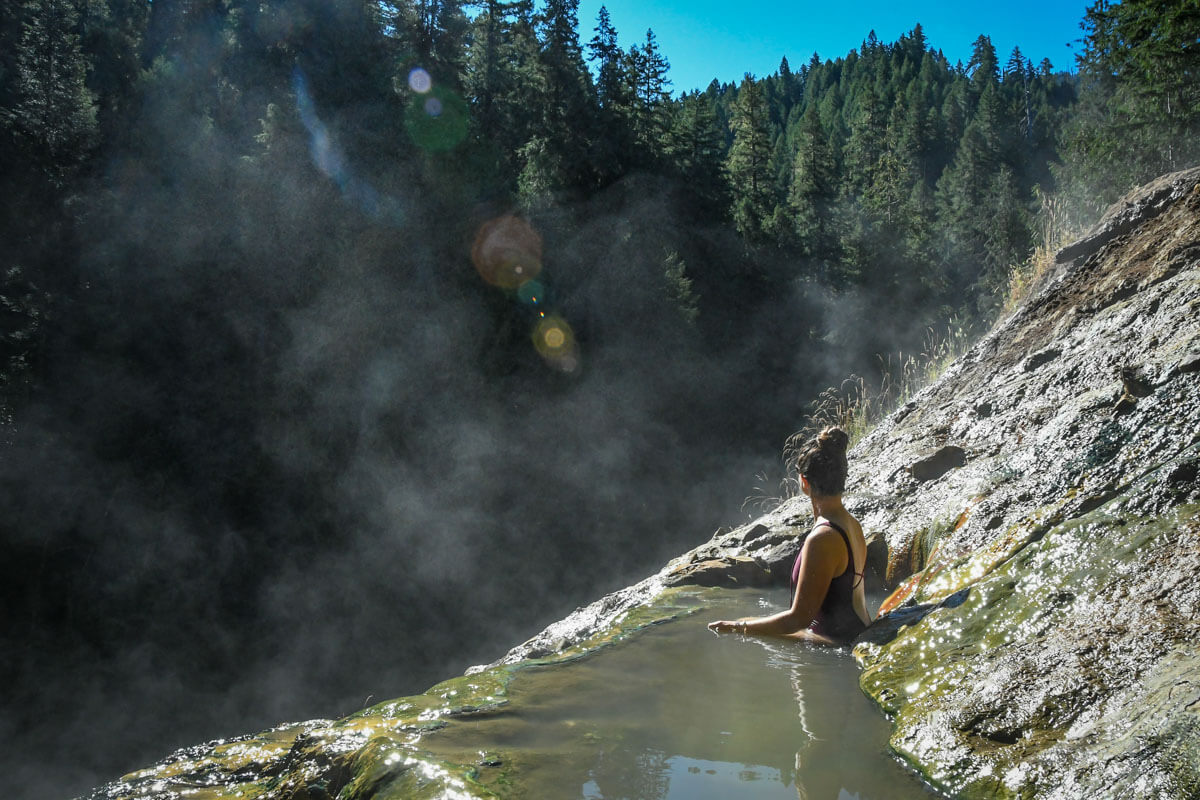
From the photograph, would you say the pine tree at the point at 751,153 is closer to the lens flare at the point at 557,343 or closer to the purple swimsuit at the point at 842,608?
the lens flare at the point at 557,343

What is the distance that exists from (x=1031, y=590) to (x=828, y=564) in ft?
2.38

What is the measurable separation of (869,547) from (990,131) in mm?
51029

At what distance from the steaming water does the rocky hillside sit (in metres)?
0.12

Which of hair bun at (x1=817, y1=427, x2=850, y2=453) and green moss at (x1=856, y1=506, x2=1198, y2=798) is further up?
hair bun at (x1=817, y1=427, x2=850, y2=453)

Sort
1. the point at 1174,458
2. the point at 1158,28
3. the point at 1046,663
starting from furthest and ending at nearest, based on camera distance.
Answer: the point at 1158,28 < the point at 1174,458 < the point at 1046,663

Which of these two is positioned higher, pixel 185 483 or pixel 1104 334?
pixel 185 483

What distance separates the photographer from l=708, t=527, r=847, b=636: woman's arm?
2.99 meters

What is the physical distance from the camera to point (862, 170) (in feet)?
137

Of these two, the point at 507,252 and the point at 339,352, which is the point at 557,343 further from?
the point at 339,352

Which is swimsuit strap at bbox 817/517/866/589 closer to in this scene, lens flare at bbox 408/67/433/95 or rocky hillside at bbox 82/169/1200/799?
rocky hillside at bbox 82/169/1200/799

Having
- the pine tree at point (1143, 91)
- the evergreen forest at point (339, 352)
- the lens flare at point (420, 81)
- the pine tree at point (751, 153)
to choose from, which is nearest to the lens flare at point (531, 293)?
the evergreen forest at point (339, 352)

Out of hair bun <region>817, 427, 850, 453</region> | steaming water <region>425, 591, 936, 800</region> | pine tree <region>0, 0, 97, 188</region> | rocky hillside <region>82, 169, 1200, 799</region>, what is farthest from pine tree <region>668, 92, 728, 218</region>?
steaming water <region>425, 591, 936, 800</region>

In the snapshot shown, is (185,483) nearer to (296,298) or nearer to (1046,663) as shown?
(296,298)

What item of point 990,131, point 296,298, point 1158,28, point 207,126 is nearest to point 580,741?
point 1158,28
